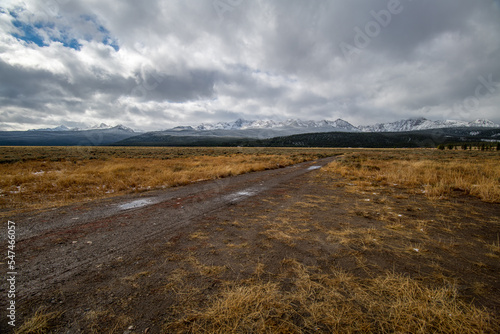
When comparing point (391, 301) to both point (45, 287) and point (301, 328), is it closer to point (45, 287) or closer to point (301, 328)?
point (301, 328)

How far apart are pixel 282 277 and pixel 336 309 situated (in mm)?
792

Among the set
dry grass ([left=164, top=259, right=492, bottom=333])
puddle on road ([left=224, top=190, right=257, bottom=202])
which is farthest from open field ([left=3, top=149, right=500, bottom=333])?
puddle on road ([left=224, top=190, right=257, bottom=202])

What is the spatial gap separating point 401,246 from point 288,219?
243 cm

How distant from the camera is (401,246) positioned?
3.81 meters

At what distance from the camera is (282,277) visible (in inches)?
114

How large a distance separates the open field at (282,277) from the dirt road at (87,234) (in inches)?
2.2

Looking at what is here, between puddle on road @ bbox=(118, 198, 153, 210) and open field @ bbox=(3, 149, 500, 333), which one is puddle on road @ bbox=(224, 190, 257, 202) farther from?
puddle on road @ bbox=(118, 198, 153, 210)

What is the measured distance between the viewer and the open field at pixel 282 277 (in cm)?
214

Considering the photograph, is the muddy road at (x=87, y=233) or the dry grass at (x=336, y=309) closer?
the dry grass at (x=336, y=309)

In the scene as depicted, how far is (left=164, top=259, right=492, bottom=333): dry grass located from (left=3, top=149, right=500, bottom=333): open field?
0.5 inches

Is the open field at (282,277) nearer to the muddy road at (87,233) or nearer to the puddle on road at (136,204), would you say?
the muddy road at (87,233)

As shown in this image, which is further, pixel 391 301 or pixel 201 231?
pixel 201 231

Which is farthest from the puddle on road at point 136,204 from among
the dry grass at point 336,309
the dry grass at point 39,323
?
the dry grass at point 336,309

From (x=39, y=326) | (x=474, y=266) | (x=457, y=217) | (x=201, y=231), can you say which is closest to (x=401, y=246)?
(x=474, y=266)
